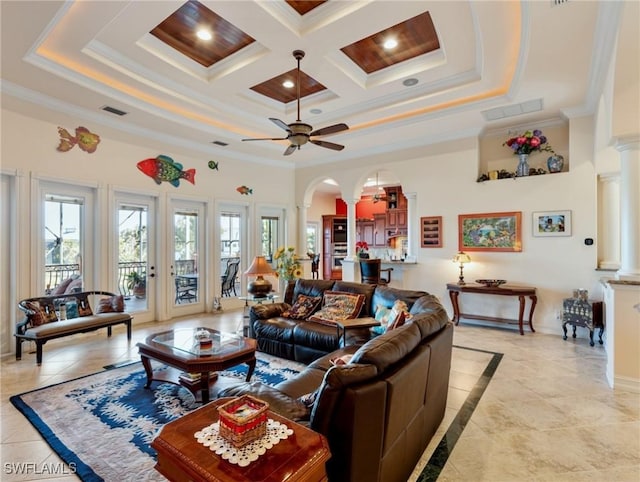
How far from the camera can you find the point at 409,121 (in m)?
5.45

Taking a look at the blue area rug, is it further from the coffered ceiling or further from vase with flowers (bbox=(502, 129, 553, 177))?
vase with flowers (bbox=(502, 129, 553, 177))

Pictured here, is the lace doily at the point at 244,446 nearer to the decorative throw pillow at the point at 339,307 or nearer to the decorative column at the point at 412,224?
the decorative throw pillow at the point at 339,307

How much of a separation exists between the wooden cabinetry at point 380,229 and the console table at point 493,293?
4.91 metres

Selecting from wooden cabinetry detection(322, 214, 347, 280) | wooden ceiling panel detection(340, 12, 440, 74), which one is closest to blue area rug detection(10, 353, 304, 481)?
wooden ceiling panel detection(340, 12, 440, 74)

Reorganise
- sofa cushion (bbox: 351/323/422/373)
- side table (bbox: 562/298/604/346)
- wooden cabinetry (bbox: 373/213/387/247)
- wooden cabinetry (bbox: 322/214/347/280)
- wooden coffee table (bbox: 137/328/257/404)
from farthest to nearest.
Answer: wooden cabinetry (bbox: 322/214/347/280) < wooden cabinetry (bbox: 373/213/387/247) < side table (bbox: 562/298/604/346) < wooden coffee table (bbox: 137/328/257/404) < sofa cushion (bbox: 351/323/422/373)

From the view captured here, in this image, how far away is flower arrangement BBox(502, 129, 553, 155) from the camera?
208 inches

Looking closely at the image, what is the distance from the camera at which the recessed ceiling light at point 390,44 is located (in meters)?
3.67

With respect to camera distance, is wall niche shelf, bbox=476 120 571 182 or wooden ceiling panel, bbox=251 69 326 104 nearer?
wooden ceiling panel, bbox=251 69 326 104

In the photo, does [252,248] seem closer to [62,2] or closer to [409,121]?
[409,121]

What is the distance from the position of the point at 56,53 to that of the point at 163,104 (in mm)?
1397

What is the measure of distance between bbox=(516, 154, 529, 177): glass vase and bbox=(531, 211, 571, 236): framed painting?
651 millimetres

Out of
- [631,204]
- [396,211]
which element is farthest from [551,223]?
[396,211]

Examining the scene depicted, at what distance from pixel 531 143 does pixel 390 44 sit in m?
2.98

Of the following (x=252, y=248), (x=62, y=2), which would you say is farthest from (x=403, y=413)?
(x=252, y=248)
